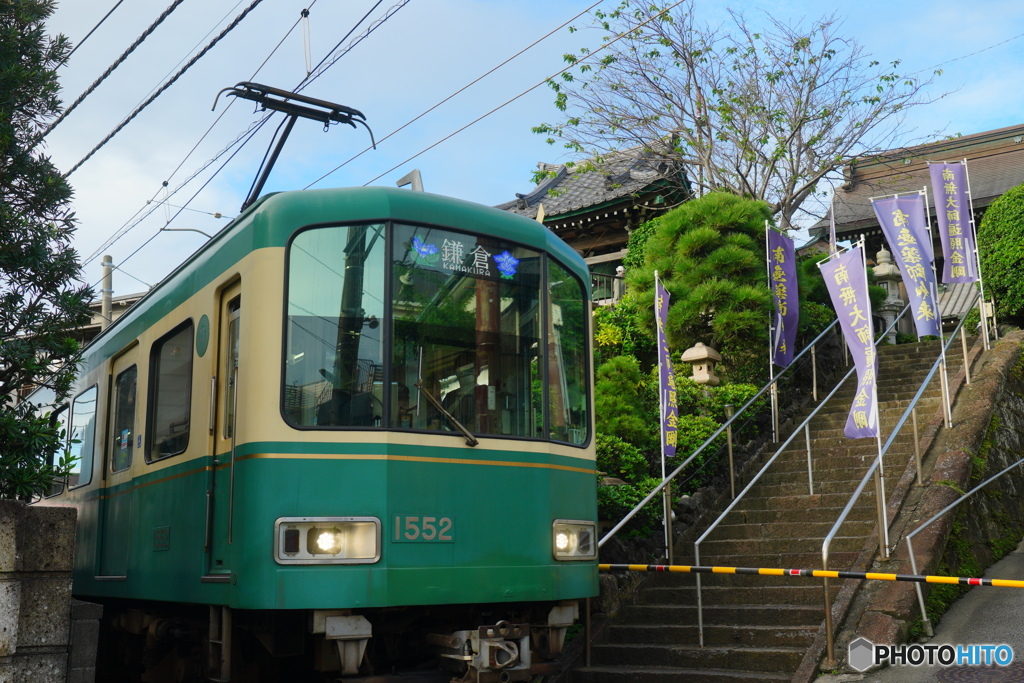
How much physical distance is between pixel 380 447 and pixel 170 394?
7.39 feet

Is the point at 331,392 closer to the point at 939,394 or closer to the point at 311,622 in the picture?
the point at 311,622

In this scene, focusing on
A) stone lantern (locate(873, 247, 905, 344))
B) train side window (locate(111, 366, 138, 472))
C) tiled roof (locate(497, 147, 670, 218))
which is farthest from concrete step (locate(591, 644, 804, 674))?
stone lantern (locate(873, 247, 905, 344))

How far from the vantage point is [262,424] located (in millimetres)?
5043

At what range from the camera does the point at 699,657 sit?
7.19m

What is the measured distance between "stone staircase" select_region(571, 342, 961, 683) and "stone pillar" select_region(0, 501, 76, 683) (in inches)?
150

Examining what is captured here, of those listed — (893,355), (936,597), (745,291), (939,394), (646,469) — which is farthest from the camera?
(893,355)

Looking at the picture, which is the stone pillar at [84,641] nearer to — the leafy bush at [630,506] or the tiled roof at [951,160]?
the leafy bush at [630,506]

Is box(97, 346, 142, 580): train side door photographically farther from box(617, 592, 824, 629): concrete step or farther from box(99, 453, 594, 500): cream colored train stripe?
box(617, 592, 824, 629): concrete step

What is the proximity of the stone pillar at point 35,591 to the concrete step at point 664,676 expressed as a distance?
3.76 meters

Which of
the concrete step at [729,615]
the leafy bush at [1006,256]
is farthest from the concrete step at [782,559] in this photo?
the leafy bush at [1006,256]

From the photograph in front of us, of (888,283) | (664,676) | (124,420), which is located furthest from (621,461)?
A: (888,283)

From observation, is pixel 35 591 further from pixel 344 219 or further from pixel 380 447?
pixel 344 219

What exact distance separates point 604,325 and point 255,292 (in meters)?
10.5

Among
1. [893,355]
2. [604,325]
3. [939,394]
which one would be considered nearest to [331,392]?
[939,394]
